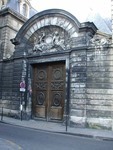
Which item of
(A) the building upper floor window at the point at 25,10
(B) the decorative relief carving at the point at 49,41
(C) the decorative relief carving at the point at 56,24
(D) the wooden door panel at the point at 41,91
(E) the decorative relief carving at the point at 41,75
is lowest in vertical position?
(D) the wooden door panel at the point at 41,91

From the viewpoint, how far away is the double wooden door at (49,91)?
47.0 feet

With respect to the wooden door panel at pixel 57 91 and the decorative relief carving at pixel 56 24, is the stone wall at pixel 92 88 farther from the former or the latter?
the decorative relief carving at pixel 56 24

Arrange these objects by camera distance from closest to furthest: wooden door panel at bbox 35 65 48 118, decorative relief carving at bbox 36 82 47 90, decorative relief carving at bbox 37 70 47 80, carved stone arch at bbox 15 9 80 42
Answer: carved stone arch at bbox 15 9 80 42, wooden door panel at bbox 35 65 48 118, decorative relief carving at bbox 36 82 47 90, decorative relief carving at bbox 37 70 47 80

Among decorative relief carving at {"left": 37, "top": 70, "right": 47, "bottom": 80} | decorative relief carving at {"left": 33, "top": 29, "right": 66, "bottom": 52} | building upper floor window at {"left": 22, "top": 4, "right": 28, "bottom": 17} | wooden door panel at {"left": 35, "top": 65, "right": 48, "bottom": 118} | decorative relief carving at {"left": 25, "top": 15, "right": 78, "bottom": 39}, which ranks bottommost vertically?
wooden door panel at {"left": 35, "top": 65, "right": 48, "bottom": 118}

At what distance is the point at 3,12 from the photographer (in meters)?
18.9

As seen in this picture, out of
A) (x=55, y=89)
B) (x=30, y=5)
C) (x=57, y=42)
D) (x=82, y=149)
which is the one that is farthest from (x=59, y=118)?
(x=30, y=5)

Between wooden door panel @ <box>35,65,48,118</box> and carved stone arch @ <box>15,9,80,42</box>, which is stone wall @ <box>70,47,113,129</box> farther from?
wooden door panel @ <box>35,65,48,118</box>

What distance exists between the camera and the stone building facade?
40.9 ft

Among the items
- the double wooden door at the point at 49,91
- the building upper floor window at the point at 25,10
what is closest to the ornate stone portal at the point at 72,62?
the double wooden door at the point at 49,91

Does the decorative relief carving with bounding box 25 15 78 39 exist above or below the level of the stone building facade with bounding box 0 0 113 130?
above

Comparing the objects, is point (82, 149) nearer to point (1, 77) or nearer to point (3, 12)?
point (1, 77)

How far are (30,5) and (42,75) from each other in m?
10.4

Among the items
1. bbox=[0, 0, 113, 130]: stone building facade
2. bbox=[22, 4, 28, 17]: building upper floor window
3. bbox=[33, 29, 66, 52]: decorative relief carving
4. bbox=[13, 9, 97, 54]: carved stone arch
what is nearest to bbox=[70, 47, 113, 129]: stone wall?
bbox=[0, 0, 113, 130]: stone building facade

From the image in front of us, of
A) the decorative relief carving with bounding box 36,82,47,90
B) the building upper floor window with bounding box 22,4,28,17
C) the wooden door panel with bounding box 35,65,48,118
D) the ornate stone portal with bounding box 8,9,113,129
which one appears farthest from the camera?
the building upper floor window with bounding box 22,4,28,17
